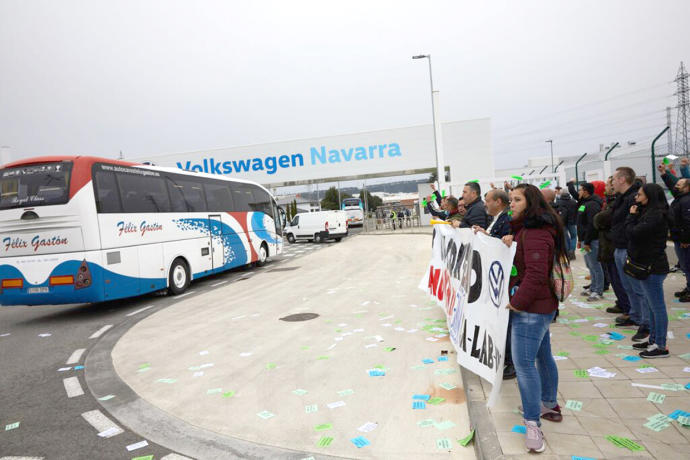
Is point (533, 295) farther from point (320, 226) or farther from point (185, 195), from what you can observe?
point (320, 226)

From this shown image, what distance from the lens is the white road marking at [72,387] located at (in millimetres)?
4983

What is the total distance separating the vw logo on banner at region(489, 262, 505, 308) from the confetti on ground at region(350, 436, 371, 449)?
1.56 m

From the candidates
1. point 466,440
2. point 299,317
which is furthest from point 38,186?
point 466,440

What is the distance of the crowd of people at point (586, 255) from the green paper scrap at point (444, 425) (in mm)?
737

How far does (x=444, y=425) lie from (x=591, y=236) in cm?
480

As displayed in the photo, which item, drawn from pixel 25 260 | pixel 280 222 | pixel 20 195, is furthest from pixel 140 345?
pixel 280 222

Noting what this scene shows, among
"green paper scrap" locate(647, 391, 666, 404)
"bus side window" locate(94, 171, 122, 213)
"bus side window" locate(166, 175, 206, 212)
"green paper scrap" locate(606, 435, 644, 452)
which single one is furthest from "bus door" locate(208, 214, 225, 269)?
"green paper scrap" locate(606, 435, 644, 452)

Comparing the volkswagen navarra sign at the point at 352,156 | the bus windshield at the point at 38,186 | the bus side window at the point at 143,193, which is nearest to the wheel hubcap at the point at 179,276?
the bus side window at the point at 143,193

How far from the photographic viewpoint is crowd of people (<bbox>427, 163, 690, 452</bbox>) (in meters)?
3.11

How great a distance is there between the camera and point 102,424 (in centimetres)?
414

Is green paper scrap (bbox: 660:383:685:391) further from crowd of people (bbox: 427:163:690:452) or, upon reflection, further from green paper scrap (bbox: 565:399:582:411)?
green paper scrap (bbox: 565:399:582:411)

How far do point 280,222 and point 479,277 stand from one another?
15.6 metres

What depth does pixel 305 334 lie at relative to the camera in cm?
691

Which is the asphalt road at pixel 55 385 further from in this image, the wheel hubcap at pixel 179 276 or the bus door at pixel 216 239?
the bus door at pixel 216 239
